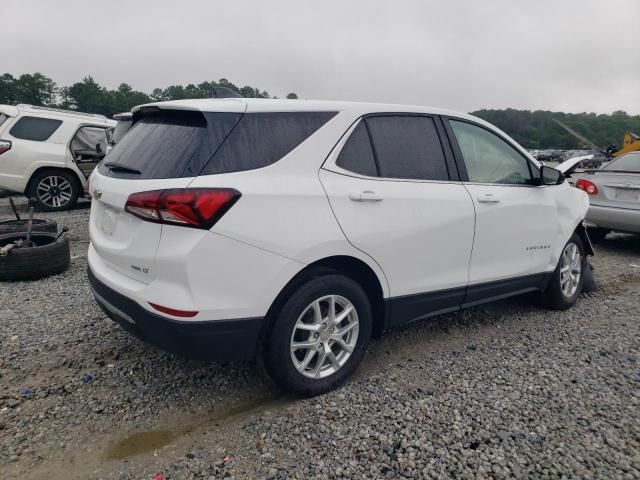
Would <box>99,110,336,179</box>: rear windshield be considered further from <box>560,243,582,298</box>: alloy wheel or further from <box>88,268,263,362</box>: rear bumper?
<box>560,243,582,298</box>: alloy wheel

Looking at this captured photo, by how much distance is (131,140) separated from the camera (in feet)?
9.70

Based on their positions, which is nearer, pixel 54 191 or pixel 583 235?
pixel 583 235

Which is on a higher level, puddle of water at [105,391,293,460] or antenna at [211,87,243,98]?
antenna at [211,87,243,98]

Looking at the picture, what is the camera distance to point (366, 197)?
286 centimetres

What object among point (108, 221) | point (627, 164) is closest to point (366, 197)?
point (108, 221)

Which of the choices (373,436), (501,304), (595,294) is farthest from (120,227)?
(595,294)

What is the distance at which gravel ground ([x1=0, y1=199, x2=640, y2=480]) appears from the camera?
7.61ft

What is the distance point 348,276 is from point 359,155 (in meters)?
0.75

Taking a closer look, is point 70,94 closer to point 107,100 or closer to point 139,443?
point 107,100

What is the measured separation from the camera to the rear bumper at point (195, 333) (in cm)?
242

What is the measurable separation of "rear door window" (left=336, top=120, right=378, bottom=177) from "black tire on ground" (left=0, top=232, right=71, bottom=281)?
11.7 ft

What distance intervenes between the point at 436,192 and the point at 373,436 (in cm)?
161

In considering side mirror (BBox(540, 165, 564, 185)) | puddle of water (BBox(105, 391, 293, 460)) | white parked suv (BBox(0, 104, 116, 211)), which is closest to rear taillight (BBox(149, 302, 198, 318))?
puddle of water (BBox(105, 391, 293, 460))

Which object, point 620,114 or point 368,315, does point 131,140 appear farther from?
point 620,114
